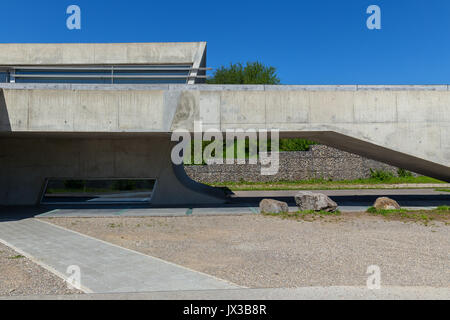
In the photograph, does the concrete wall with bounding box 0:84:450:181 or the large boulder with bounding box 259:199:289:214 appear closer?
the concrete wall with bounding box 0:84:450:181

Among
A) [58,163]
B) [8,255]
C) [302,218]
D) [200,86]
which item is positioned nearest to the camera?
[8,255]

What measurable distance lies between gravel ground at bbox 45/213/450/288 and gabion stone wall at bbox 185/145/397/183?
18057 mm

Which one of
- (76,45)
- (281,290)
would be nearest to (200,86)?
(281,290)

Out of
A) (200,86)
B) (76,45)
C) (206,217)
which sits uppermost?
(76,45)

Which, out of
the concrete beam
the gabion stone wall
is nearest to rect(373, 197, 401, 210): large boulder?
the concrete beam

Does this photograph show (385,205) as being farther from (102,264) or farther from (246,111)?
(102,264)

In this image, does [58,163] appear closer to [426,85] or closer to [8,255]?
[8,255]

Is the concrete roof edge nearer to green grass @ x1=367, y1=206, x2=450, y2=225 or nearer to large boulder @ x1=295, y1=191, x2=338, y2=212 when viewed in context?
large boulder @ x1=295, y1=191, x2=338, y2=212

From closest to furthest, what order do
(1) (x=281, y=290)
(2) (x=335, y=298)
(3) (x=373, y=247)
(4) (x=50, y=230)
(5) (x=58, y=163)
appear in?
(2) (x=335, y=298) → (1) (x=281, y=290) → (3) (x=373, y=247) → (4) (x=50, y=230) → (5) (x=58, y=163)

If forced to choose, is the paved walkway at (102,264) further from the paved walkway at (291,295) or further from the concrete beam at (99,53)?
the concrete beam at (99,53)

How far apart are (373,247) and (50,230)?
818 cm

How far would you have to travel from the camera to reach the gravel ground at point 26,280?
4323 millimetres

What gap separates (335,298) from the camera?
398 centimetres

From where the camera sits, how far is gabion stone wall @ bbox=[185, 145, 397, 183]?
94.6ft
